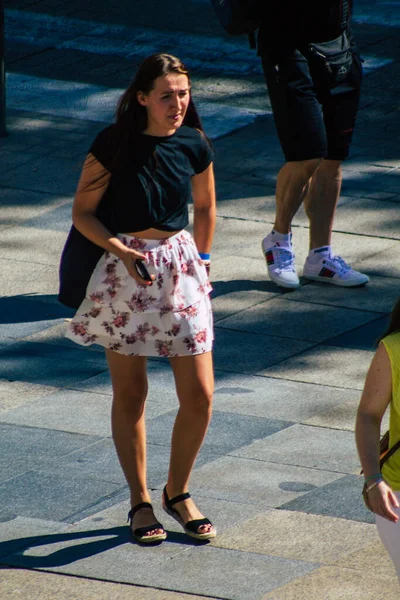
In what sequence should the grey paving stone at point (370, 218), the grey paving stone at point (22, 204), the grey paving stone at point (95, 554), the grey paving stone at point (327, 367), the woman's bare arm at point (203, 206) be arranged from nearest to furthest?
the grey paving stone at point (95, 554)
the woman's bare arm at point (203, 206)
the grey paving stone at point (327, 367)
the grey paving stone at point (370, 218)
the grey paving stone at point (22, 204)

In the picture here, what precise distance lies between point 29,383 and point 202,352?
1851mm

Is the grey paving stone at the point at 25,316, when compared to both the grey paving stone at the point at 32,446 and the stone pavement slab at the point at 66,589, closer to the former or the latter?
the grey paving stone at the point at 32,446

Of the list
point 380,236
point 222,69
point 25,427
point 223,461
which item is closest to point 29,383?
point 25,427

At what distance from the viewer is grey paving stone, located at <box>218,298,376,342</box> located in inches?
277

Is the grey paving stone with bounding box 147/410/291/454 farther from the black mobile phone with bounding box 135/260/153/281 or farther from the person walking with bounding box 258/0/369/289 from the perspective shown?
the person walking with bounding box 258/0/369/289

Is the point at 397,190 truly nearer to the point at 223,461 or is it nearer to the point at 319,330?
the point at 319,330

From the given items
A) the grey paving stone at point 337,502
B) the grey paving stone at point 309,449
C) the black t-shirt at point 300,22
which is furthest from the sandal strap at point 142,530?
the black t-shirt at point 300,22

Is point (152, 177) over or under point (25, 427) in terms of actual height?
over

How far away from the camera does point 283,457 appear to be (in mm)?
5465

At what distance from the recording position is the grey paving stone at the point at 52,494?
5016mm

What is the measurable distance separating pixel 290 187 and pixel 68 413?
2.35 meters

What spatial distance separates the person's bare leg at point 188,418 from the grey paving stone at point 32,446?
73 cm

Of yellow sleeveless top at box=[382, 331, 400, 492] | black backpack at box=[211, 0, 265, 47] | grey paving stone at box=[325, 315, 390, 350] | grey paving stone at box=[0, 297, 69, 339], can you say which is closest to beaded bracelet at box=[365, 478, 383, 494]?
yellow sleeveless top at box=[382, 331, 400, 492]

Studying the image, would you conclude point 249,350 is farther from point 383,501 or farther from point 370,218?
point 383,501
